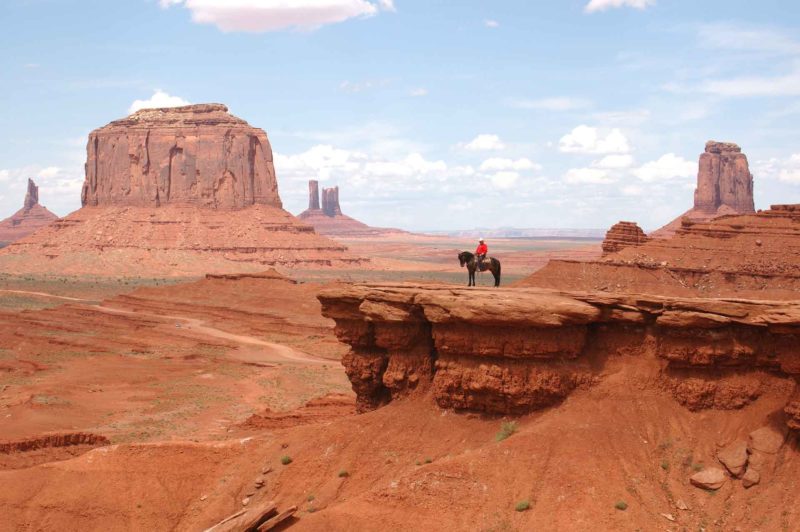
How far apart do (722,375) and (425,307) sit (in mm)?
6004

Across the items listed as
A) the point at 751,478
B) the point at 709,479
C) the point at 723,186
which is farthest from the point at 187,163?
the point at 751,478

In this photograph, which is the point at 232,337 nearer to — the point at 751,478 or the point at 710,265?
the point at 710,265

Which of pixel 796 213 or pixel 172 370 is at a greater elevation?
pixel 796 213

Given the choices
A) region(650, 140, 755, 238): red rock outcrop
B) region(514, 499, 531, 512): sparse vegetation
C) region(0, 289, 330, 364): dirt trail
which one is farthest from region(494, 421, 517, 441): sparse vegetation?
region(650, 140, 755, 238): red rock outcrop

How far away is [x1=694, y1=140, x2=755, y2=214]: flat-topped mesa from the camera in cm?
14930

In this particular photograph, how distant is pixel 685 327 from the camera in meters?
18.3

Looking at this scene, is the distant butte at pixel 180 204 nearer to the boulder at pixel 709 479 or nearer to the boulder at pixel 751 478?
the boulder at pixel 709 479

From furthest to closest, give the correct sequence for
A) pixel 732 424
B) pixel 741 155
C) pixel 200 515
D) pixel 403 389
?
pixel 741 155 → pixel 403 389 → pixel 200 515 → pixel 732 424

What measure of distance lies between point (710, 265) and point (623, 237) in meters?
10.4

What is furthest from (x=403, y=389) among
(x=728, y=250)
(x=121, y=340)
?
(x=121, y=340)

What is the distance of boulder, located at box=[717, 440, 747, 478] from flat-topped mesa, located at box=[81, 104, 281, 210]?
128017 mm

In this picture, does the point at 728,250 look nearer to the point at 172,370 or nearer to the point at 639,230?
the point at 639,230

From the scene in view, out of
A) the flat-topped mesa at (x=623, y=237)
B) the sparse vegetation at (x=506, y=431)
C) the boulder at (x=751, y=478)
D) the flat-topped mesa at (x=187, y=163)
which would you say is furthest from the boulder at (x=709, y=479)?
the flat-topped mesa at (x=187, y=163)

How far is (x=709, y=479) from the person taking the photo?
17.0 m
